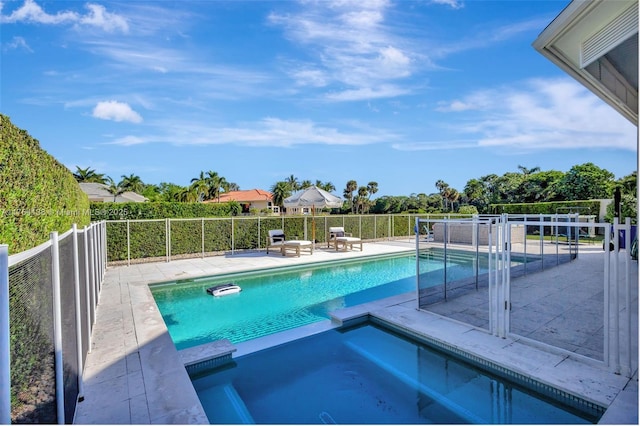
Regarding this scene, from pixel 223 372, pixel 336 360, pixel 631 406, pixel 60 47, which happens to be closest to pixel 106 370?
pixel 223 372

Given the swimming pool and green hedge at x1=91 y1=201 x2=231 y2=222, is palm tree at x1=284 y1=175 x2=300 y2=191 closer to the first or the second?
green hedge at x1=91 y1=201 x2=231 y2=222

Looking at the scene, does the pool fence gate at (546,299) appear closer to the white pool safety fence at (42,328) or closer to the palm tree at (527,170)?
the white pool safety fence at (42,328)

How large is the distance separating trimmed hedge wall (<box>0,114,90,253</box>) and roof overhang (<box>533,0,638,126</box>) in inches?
207

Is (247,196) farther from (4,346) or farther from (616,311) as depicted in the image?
(4,346)

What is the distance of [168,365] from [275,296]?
4168 mm

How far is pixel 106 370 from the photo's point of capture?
3834 mm

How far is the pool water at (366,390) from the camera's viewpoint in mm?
3355

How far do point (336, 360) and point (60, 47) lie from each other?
10.0 metres

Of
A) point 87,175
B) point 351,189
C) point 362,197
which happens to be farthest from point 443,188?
point 87,175

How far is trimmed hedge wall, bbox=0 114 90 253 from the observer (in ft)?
10.4

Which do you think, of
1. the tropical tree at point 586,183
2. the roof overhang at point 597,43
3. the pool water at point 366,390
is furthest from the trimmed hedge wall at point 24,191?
the tropical tree at point 586,183

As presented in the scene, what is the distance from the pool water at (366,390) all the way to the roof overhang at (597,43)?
341cm

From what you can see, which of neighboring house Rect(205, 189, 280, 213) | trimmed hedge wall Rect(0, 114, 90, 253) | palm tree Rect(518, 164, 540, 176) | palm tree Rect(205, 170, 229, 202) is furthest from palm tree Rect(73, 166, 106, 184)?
palm tree Rect(518, 164, 540, 176)

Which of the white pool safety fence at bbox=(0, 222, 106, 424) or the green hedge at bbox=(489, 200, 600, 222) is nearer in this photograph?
the white pool safety fence at bbox=(0, 222, 106, 424)
